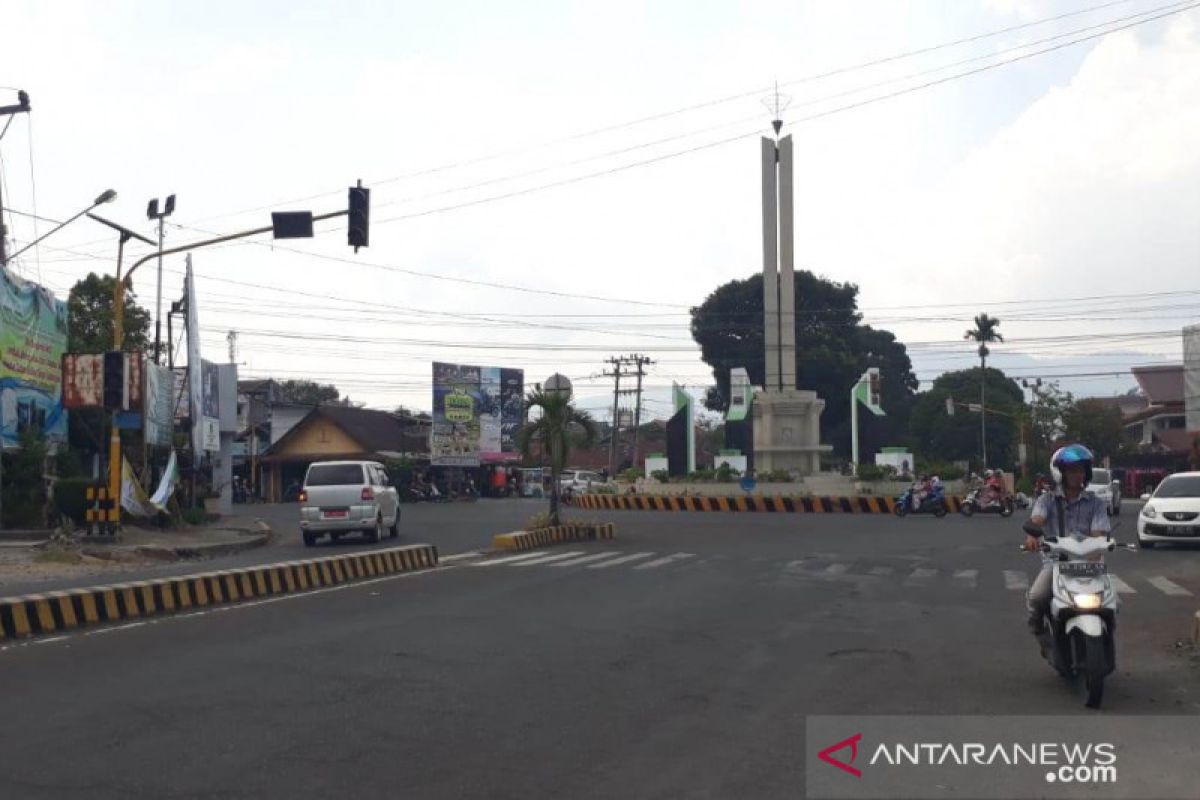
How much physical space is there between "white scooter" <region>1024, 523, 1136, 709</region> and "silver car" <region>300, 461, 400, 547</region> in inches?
815

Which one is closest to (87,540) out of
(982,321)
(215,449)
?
(215,449)

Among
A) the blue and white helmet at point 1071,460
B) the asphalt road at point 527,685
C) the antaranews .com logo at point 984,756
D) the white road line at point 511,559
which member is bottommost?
the white road line at point 511,559

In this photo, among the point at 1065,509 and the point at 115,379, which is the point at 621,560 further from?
the point at 1065,509

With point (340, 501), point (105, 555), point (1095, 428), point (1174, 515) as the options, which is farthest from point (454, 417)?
point (1174, 515)

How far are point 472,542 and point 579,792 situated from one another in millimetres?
22599

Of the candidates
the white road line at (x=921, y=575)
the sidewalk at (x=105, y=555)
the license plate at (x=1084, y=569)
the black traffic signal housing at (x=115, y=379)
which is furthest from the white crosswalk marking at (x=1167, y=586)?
the black traffic signal housing at (x=115, y=379)

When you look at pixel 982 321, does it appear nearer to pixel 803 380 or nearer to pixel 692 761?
pixel 803 380

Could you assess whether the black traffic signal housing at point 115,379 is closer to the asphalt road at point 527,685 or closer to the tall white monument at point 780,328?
the asphalt road at point 527,685

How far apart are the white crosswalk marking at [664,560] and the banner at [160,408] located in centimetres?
1984

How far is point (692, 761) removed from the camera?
7062 millimetres

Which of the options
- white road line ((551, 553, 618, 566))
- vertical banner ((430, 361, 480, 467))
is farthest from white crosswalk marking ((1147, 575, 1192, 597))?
vertical banner ((430, 361, 480, 467))

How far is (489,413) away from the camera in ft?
240

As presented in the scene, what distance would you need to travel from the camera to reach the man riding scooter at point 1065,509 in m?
9.06

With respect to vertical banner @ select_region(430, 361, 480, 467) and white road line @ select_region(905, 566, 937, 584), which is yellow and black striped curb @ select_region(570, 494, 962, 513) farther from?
white road line @ select_region(905, 566, 937, 584)
